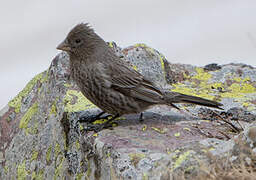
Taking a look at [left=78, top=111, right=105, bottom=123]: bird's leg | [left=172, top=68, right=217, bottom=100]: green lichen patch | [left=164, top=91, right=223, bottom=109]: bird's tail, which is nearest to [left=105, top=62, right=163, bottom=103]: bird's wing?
[left=164, top=91, right=223, bottom=109]: bird's tail

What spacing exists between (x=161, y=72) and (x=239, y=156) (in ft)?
11.2

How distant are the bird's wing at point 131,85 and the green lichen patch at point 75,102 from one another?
0.57 m

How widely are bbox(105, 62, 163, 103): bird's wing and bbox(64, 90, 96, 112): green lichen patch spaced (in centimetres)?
57

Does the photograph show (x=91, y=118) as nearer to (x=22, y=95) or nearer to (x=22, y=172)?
(x=22, y=172)

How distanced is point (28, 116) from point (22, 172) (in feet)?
2.95

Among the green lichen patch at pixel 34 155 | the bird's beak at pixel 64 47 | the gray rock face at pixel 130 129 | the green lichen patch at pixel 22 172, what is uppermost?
the bird's beak at pixel 64 47

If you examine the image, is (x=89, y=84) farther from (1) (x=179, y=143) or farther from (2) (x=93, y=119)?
(1) (x=179, y=143)

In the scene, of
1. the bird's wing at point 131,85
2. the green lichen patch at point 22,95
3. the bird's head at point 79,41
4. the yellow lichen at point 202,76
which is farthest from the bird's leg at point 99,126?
the yellow lichen at point 202,76

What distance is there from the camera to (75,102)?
5492mm

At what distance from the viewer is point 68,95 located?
18.5 feet

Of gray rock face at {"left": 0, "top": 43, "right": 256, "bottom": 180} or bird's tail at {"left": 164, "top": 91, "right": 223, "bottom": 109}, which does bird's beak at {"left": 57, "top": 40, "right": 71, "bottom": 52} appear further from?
bird's tail at {"left": 164, "top": 91, "right": 223, "bottom": 109}

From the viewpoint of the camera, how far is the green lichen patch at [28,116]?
19.8 feet

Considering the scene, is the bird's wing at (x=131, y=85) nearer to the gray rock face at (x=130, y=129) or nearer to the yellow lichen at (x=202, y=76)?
the gray rock face at (x=130, y=129)

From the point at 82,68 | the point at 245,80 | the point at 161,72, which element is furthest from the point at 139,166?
the point at 245,80
